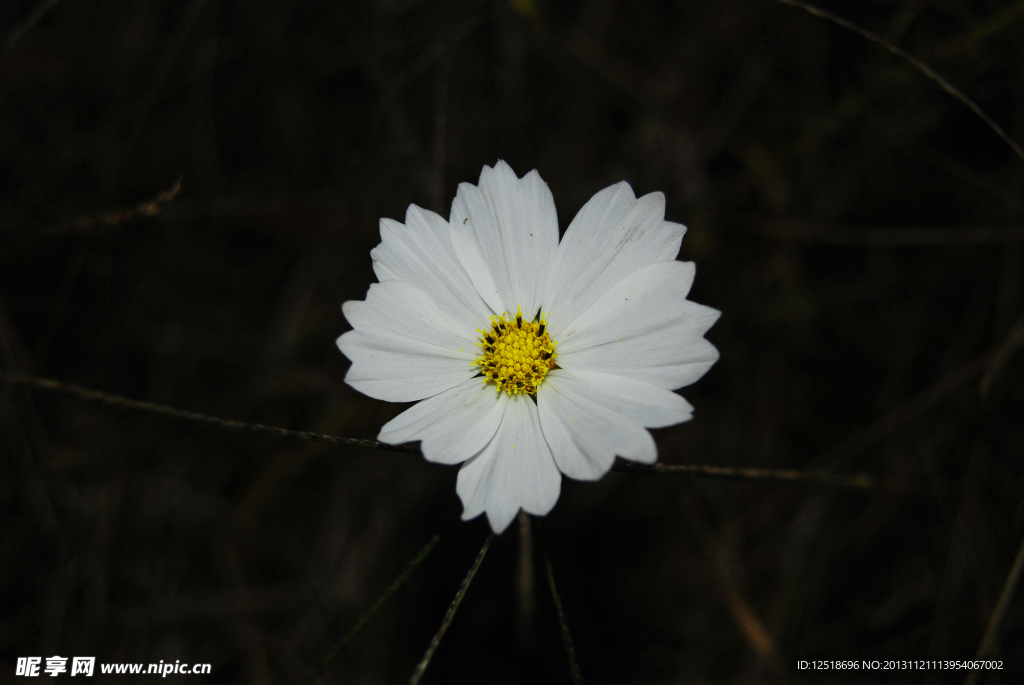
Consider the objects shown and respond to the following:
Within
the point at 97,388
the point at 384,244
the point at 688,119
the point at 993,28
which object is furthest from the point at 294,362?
the point at 993,28

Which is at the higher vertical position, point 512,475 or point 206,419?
point 206,419

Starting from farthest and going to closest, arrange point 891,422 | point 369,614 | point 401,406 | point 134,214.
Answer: point 891,422
point 401,406
point 134,214
point 369,614

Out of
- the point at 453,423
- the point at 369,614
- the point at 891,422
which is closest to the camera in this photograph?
the point at 369,614

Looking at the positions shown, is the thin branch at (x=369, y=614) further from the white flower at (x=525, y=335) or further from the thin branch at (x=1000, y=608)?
the thin branch at (x=1000, y=608)

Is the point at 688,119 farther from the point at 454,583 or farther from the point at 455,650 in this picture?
the point at 455,650

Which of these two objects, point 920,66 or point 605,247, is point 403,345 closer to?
point 605,247

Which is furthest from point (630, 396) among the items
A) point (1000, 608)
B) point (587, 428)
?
point (1000, 608)
